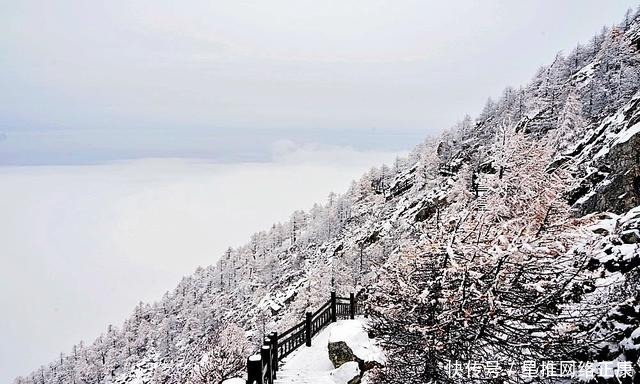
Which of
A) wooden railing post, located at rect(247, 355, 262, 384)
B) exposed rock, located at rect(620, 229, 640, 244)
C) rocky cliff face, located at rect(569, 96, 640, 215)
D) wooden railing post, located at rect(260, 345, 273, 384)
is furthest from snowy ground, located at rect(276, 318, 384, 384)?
rocky cliff face, located at rect(569, 96, 640, 215)

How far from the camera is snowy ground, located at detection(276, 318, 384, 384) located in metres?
10.6

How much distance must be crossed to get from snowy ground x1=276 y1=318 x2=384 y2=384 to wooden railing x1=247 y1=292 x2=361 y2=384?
0.29m

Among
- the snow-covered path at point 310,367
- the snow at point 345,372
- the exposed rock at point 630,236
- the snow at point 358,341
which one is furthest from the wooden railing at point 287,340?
the exposed rock at point 630,236

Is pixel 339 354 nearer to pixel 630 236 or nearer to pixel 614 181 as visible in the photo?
pixel 630 236

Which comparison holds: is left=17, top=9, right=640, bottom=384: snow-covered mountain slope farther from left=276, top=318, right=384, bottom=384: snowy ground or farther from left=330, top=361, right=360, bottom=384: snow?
left=276, top=318, right=384, bottom=384: snowy ground

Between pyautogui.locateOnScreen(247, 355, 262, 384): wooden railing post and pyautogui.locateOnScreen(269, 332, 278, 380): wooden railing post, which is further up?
pyautogui.locateOnScreen(247, 355, 262, 384): wooden railing post

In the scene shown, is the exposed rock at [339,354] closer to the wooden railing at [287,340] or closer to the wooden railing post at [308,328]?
the wooden railing at [287,340]

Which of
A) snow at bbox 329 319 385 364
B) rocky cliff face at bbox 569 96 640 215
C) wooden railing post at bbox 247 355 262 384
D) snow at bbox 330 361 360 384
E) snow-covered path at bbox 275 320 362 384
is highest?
rocky cliff face at bbox 569 96 640 215

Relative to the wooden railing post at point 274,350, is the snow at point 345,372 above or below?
below

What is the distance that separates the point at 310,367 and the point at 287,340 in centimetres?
104

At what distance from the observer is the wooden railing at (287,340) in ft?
27.2

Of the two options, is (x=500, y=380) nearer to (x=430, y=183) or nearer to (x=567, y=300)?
(x=567, y=300)

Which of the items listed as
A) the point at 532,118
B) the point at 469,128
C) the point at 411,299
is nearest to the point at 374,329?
the point at 411,299

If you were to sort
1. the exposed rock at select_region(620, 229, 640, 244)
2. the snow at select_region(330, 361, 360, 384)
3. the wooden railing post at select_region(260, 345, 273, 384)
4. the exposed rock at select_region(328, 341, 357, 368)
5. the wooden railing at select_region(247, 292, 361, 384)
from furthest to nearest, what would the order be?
the exposed rock at select_region(328, 341, 357, 368) → the snow at select_region(330, 361, 360, 384) → the wooden railing post at select_region(260, 345, 273, 384) → the wooden railing at select_region(247, 292, 361, 384) → the exposed rock at select_region(620, 229, 640, 244)
